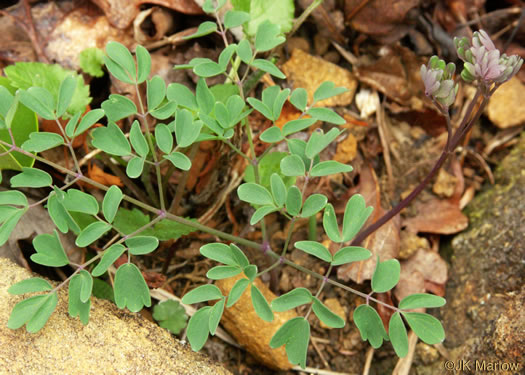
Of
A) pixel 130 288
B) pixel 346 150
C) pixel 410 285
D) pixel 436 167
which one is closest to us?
pixel 130 288

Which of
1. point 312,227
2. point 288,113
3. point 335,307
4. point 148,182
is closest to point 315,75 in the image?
point 288,113

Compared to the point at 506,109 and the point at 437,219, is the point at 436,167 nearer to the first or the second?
the point at 437,219

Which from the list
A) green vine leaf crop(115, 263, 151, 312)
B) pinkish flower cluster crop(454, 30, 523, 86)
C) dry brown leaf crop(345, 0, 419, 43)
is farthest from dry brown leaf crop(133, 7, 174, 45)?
pinkish flower cluster crop(454, 30, 523, 86)

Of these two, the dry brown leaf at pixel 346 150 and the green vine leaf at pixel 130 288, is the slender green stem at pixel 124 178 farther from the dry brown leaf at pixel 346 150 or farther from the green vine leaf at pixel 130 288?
the dry brown leaf at pixel 346 150

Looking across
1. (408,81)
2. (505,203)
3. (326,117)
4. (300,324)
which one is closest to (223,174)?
(326,117)

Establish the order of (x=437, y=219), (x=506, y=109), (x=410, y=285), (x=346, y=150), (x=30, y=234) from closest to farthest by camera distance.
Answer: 1. (x=30, y=234)
2. (x=410, y=285)
3. (x=437, y=219)
4. (x=346, y=150)
5. (x=506, y=109)

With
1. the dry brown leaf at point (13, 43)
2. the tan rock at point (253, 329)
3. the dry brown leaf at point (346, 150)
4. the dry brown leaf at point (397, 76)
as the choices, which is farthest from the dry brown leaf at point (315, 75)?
the dry brown leaf at point (13, 43)
